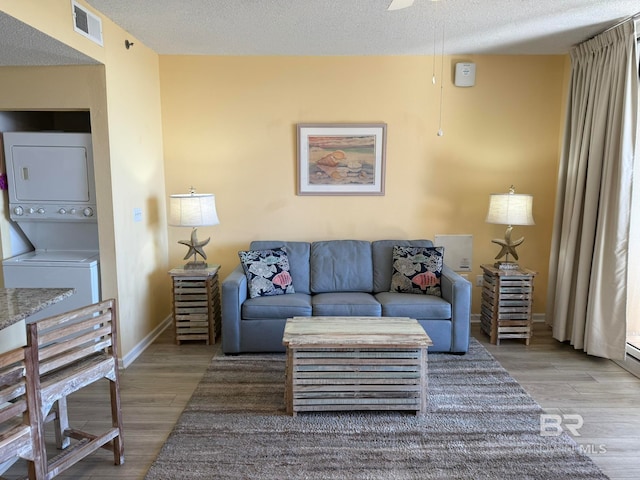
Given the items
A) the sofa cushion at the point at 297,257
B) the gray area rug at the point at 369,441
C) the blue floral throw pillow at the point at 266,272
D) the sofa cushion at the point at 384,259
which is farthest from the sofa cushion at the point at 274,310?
the sofa cushion at the point at 384,259

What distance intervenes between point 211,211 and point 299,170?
3.27 ft

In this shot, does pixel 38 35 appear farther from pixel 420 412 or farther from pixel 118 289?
pixel 420 412

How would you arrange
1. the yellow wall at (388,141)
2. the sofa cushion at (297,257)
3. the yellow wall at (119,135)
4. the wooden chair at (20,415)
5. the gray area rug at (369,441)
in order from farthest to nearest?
the yellow wall at (388,141), the sofa cushion at (297,257), the yellow wall at (119,135), the gray area rug at (369,441), the wooden chair at (20,415)

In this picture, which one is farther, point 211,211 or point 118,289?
point 211,211

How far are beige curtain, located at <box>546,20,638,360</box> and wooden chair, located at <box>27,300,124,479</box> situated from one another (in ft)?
11.6

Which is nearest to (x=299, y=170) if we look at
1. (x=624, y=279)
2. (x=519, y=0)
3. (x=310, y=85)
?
(x=310, y=85)

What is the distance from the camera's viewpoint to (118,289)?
336cm

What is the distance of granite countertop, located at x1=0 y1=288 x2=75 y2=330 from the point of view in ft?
6.03

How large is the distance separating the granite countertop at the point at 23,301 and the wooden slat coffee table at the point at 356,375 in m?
1.28

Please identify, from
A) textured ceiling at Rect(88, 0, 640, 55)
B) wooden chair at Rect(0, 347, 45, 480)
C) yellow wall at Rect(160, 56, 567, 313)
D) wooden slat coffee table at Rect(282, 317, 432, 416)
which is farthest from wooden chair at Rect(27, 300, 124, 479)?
yellow wall at Rect(160, 56, 567, 313)

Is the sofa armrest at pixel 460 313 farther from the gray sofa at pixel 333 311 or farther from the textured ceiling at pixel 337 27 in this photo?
the textured ceiling at pixel 337 27

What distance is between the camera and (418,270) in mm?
3895

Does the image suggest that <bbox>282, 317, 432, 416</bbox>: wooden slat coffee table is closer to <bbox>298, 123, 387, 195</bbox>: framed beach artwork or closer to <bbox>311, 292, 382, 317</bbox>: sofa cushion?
<bbox>311, 292, 382, 317</bbox>: sofa cushion

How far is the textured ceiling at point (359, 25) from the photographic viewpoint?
2982 mm
